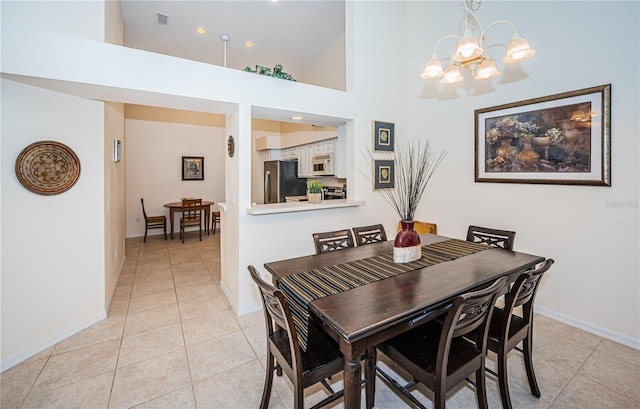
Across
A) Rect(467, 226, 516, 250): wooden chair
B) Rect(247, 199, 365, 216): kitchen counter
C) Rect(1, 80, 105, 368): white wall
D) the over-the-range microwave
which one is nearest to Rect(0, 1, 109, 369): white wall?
Rect(1, 80, 105, 368): white wall

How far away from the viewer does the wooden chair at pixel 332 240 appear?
2.39 m

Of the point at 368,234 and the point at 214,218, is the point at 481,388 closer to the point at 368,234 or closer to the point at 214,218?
the point at 368,234

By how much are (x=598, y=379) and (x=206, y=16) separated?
595cm

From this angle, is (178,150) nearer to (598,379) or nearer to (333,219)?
(333,219)

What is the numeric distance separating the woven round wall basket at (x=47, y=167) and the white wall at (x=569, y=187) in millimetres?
4042

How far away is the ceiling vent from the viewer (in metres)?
4.15

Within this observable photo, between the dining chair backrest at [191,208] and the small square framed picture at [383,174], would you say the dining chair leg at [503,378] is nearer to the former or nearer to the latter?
the small square framed picture at [383,174]

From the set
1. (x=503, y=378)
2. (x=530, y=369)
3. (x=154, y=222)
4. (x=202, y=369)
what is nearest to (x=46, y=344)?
(x=202, y=369)

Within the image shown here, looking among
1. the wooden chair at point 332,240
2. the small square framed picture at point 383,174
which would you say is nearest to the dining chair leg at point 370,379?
the wooden chair at point 332,240

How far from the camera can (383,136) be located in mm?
3799

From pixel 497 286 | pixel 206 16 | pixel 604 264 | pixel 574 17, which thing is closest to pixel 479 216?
pixel 604 264

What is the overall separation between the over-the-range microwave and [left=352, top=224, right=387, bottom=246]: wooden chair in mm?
2205

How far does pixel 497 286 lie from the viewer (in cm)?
133

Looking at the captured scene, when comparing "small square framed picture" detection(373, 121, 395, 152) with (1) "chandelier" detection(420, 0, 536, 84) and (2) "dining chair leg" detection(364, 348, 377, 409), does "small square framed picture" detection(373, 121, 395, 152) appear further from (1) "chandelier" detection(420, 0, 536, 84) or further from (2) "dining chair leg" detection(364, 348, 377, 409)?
(2) "dining chair leg" detection(364, 348, 377, 409)
